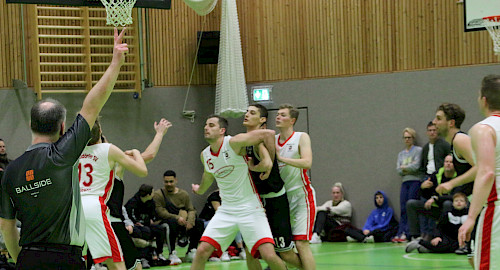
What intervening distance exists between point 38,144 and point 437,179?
914 centimetres

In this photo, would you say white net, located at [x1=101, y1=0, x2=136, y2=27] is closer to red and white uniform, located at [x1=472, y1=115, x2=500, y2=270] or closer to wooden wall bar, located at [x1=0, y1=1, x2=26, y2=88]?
wooden wall bar, located at [x1=0, y1=1, x2=26, y2=88]

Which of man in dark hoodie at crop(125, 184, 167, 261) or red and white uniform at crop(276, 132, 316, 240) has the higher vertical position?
red and white uniform at crop(276, 132, 316, 240)

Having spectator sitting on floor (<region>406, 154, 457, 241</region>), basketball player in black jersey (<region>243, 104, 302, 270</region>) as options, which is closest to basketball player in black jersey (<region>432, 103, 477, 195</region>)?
basketball player in black jersey (<region>243, 104, 302, 270</region>)

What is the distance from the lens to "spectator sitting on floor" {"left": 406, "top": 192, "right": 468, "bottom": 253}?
1098 cm

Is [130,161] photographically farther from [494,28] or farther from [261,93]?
[261,93]

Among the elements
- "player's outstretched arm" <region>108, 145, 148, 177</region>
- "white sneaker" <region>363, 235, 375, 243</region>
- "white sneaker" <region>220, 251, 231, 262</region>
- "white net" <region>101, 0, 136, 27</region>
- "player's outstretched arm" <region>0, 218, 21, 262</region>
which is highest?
"white net" <region>101, 0, 136, 27</region>

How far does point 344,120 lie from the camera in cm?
1517

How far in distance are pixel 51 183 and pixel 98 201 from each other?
116 inches

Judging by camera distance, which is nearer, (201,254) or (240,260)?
(201,254)

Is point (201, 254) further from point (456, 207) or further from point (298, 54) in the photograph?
point (298, 54)

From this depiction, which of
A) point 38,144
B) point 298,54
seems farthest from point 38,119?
point 298,54

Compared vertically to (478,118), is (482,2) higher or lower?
higher

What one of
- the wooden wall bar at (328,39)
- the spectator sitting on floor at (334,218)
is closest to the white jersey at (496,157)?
the wooden wall bar at (328,39)

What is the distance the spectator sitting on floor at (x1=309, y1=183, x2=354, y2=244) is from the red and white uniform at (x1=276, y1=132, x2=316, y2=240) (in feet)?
20.5
